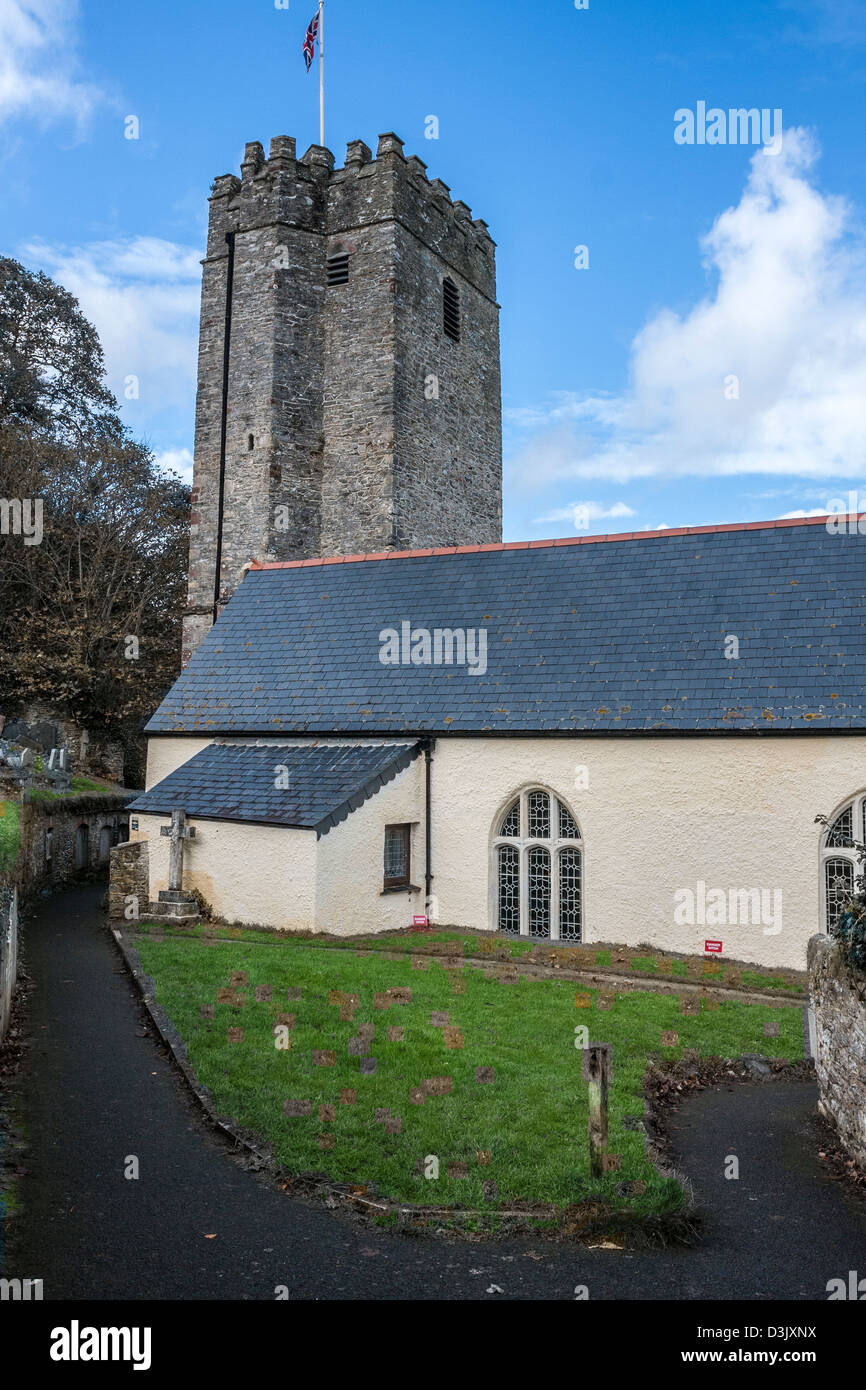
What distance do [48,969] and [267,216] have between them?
27312 millimetres

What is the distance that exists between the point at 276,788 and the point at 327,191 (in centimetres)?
2459

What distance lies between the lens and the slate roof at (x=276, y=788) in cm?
1688

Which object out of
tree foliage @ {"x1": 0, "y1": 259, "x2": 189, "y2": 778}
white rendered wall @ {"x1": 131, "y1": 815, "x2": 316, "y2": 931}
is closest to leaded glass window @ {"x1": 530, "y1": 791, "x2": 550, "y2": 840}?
white rendered wall @ {"x1": 131, "y1": 815, "x2": 316, "y2": 931}

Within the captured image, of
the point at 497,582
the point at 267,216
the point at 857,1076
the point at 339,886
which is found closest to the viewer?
the point at 857,1076

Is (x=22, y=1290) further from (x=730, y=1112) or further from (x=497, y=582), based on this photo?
(x=497, y=582)

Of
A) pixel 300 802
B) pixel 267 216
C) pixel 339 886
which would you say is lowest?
pixel 339 886

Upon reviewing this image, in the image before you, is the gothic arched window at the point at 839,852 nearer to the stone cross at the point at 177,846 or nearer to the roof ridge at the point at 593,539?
the roof ridge at the point at 593,539

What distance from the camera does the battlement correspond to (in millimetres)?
32062

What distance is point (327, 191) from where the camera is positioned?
1315 inches

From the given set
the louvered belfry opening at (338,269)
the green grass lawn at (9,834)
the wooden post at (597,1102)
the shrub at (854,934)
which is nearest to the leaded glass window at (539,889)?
the green grass lawn at (9,834)

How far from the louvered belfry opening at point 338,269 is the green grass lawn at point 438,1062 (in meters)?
25.1

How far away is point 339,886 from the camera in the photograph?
1678 centimetres

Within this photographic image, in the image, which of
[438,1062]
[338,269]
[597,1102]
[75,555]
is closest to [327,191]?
[338,269]
